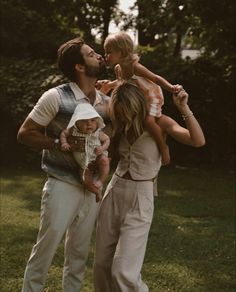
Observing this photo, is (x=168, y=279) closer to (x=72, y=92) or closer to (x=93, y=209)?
(x=93, y=209)

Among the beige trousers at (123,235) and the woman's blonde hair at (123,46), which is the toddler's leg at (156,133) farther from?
the woman's blonde hair at (123,46)

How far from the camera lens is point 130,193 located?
405 cm

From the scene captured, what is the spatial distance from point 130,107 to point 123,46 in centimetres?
48

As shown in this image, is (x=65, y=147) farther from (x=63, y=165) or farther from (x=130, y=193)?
(x=130, y=193)

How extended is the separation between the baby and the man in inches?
4.5

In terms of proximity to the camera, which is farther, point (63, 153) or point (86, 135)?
point (63, 153)

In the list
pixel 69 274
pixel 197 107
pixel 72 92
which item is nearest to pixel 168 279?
pixel 69 274

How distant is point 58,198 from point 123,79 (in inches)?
39.1

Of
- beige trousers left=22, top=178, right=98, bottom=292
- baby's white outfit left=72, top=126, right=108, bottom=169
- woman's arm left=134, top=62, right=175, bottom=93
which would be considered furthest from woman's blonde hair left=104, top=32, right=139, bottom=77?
beige trousers left=22, top=178, right=98, bottom=292

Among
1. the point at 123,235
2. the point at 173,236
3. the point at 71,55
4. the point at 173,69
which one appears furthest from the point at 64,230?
the point at 173,69

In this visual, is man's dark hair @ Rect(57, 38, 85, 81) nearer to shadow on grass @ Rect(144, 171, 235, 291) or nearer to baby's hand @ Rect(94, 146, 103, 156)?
baby's hand @ Rect(94, 146, 103, 156)

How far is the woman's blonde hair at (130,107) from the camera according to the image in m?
3.89

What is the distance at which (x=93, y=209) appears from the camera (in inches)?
167

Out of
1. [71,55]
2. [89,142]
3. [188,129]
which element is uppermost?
[71,55]
